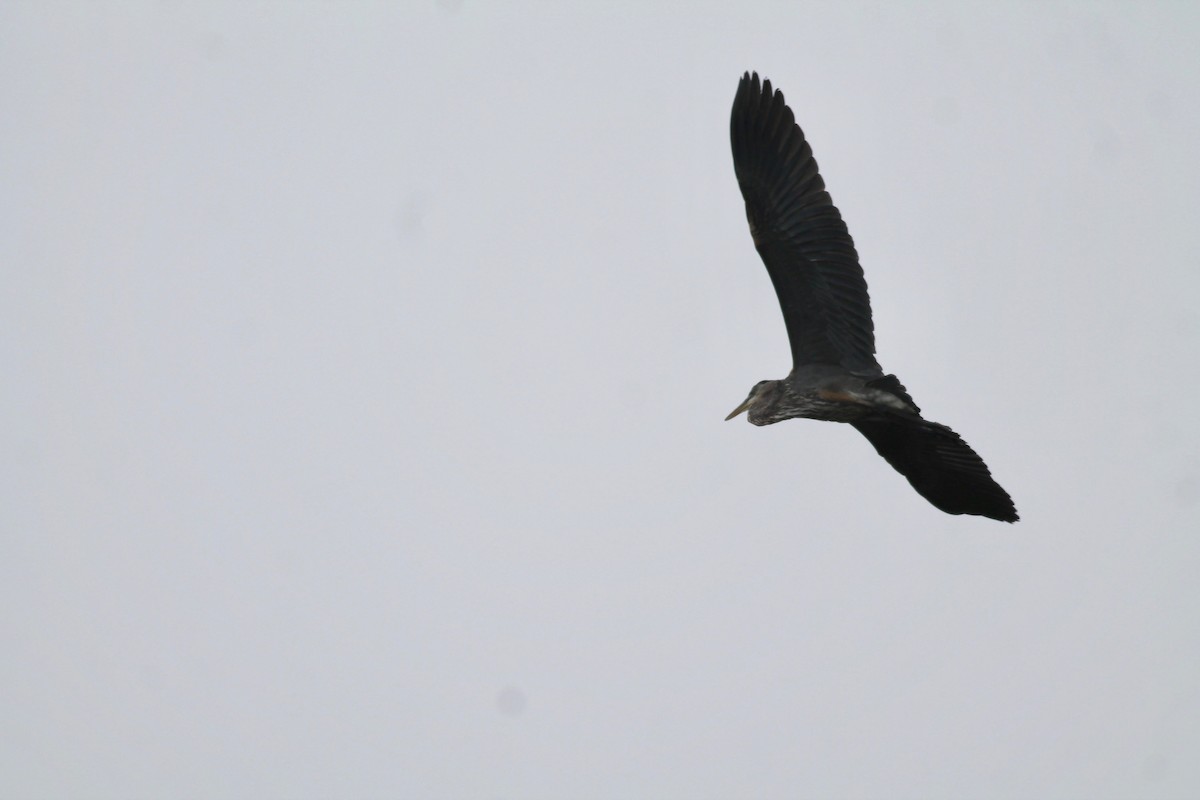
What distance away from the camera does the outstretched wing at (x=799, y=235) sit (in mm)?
14742

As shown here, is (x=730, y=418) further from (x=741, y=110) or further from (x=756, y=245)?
(x=741, y=110)

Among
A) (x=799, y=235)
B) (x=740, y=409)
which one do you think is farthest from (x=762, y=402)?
(x=799, y=235)

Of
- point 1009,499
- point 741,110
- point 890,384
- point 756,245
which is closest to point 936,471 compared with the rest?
point 1009,499

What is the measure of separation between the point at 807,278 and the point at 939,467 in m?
2.18

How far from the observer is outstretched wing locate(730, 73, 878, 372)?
14742 millimetres

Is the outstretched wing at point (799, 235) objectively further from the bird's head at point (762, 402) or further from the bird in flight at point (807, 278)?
the bird's head at point (762, 402)

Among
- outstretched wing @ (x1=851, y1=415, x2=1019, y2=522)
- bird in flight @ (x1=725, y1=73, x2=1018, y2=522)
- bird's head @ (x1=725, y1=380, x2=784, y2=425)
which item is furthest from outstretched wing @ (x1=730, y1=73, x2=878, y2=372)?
outstretched wing @ (x1=851, y1=415, x2=1019, y2=522)

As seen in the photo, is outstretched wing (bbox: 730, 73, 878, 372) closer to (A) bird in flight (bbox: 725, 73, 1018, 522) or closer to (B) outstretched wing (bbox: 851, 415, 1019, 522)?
(A) bird in flight (bbox: 725, 73, 1018, 522)

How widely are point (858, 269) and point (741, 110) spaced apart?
1.80 m

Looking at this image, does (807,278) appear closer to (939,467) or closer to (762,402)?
(762,402)

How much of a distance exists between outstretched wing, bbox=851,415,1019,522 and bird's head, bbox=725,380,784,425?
0.76 meters

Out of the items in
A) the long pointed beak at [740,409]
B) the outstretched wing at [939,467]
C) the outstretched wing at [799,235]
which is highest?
the outstretched wing at [799,235]

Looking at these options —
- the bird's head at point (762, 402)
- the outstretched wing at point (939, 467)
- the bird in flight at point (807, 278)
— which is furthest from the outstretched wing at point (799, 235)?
the outstretched wing at point (939, 467)

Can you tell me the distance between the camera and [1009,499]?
15133 mm
